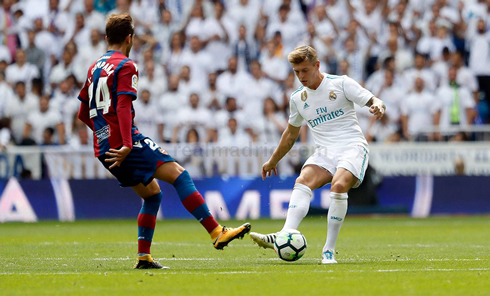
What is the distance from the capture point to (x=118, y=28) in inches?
276

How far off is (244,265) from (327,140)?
1569 millimetres

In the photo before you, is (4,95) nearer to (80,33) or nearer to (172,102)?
(80,33)

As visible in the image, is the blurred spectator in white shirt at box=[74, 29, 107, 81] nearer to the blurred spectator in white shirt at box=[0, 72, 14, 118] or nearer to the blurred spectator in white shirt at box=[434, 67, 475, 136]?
the blurred spectator in white shirt at box=[0, 72, 14, 118]

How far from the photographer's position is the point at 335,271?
6.53 meters

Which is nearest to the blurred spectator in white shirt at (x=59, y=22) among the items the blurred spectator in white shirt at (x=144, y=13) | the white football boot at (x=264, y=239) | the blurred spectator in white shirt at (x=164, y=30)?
the blurred spectator in white shirt at (x=144, y=13)

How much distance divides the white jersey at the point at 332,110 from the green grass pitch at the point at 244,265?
4.03 ft

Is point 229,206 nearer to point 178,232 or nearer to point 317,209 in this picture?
point 317,209

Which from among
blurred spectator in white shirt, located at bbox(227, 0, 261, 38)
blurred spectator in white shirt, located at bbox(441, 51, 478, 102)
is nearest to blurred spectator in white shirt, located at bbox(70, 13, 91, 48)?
blurred spectator in white shirt, located at bbox(227, 0, 261, 38)

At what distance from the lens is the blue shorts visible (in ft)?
22.7

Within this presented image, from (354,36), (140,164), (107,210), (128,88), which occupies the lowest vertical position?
(107,210)

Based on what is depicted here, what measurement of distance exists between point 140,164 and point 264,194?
919cm

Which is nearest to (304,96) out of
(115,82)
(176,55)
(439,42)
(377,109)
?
(377,109)

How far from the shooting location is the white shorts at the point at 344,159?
752 centimetres

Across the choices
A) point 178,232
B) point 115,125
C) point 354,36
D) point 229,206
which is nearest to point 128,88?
point 115,125
